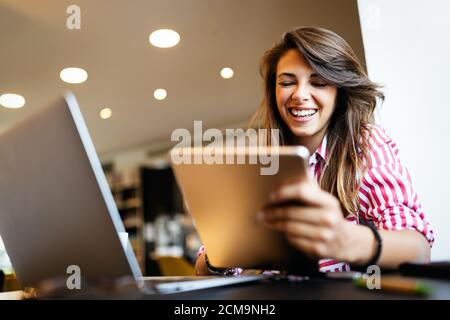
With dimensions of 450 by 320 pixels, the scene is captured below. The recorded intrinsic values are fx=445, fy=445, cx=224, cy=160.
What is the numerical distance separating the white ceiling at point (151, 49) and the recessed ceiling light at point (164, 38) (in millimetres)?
50

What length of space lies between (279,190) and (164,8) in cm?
304

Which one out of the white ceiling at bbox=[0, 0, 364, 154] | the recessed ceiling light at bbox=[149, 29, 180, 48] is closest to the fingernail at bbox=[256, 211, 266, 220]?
the white ceiling at bbox=[0, 0, 364, 154]

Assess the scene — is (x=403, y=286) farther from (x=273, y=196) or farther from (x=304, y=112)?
(x=304, y=112)

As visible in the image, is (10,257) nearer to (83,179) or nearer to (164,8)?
(83,179)

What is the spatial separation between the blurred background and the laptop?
5cm

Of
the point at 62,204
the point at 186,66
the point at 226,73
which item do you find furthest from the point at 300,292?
the point at 226,73

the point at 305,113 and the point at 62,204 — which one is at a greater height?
the point at 305,113

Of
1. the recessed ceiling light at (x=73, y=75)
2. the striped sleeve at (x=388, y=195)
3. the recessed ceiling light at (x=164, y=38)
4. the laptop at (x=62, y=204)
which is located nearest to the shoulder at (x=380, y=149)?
the striped sleeve at (x=388, y=195)

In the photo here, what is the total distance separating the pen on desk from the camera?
0.52 meters

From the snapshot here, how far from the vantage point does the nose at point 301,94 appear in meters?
1.32

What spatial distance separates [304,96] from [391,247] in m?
0.64

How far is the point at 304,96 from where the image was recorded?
4.32ft

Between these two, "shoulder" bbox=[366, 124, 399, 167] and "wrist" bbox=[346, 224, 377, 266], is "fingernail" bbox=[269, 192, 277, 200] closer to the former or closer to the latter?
"wrist" bbox=[346, 224, 377, 266]

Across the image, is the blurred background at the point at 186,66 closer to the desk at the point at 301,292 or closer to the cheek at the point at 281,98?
the desk at the point at 301,292
